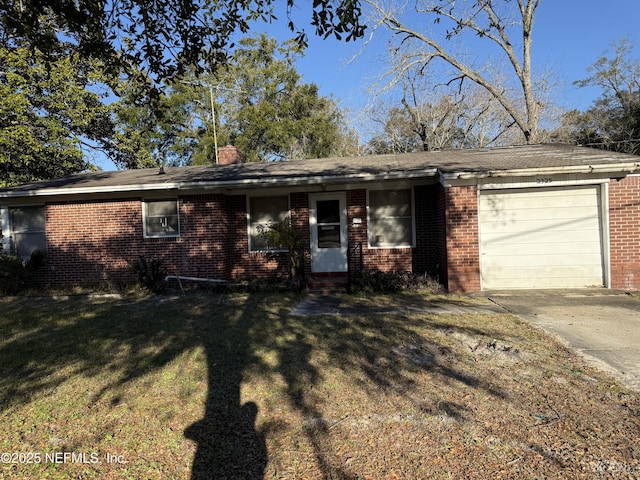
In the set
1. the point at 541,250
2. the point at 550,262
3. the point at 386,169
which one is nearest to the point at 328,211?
the point at 386,169

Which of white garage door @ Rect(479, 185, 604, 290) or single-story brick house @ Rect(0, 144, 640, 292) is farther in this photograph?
white garage door @ Rect(479, 185, 604, 290)

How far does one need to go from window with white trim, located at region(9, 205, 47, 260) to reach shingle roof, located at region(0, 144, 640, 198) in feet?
2.24

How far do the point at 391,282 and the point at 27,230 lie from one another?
32.0ft

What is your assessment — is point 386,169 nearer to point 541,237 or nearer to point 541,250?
point 541,237

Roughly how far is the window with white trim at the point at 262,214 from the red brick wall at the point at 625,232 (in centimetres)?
712

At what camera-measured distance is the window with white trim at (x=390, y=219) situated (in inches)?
395

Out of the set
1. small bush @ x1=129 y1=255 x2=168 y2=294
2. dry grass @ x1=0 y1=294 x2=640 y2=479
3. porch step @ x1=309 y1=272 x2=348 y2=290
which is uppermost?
small bush @ x1=129 y1=255 x2=168 y2=294

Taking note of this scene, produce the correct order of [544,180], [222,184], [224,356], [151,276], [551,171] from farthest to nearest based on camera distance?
1. [151,276]
2. [222,184]
3. [544,180]
4. [551,171]
5. [224,356]

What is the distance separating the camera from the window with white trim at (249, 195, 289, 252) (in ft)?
34.7

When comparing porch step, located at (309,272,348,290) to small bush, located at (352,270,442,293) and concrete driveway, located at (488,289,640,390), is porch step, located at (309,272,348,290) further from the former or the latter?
concrete driveway, located at (488,289,640,390)

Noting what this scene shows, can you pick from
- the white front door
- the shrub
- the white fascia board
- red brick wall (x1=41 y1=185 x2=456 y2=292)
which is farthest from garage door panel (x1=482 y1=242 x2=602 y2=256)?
the shrub

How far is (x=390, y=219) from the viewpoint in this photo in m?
10.1

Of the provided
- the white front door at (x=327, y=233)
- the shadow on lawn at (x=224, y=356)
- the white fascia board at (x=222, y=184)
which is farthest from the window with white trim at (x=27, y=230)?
the white front door at (x=327, y=233)

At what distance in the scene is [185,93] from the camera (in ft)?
99.1
